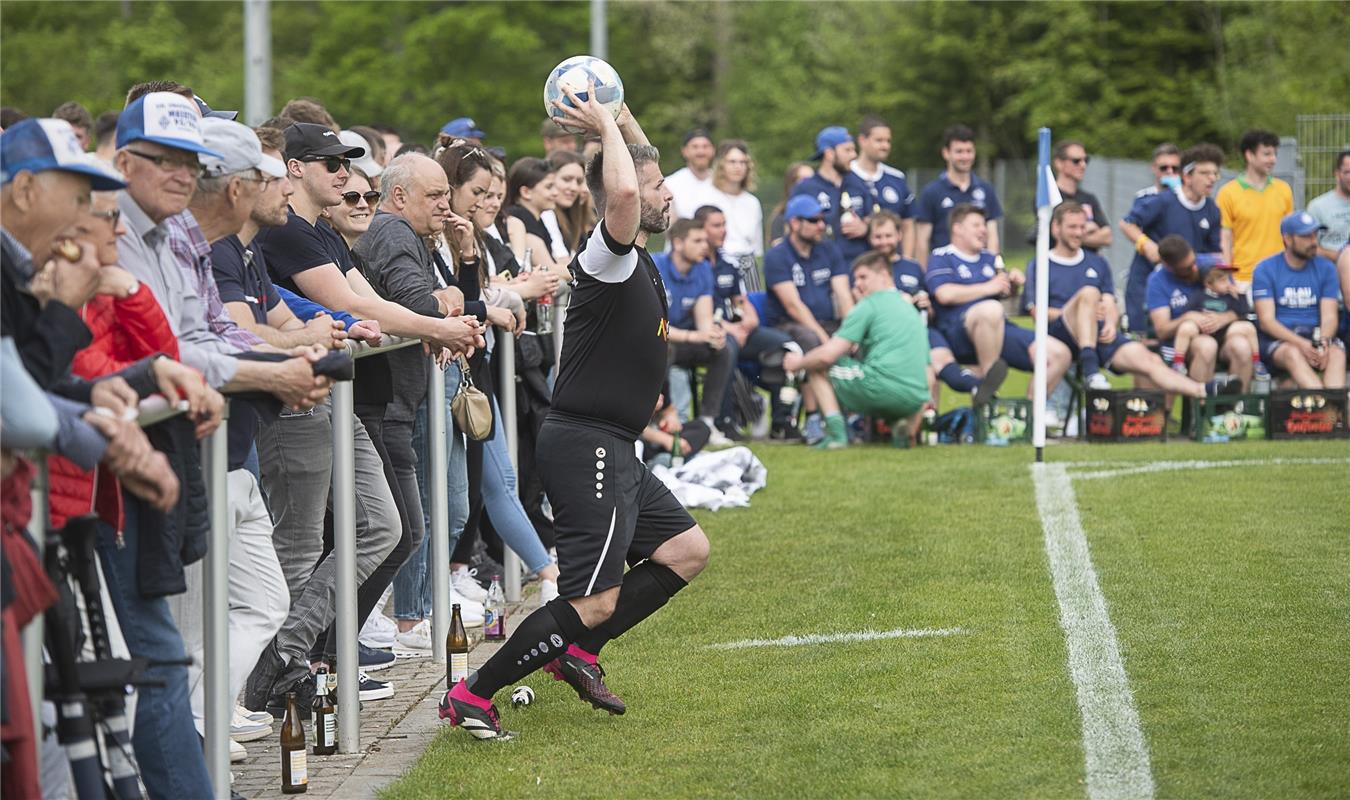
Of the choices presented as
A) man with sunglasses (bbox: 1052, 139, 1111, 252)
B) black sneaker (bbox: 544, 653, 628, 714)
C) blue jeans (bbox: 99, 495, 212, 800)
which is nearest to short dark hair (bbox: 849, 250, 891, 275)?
man with sunglasses (bbox: 1052, 139, 1111, 252)

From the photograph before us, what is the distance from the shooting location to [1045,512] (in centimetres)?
1117

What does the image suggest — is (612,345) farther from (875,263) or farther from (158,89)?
(875,263)

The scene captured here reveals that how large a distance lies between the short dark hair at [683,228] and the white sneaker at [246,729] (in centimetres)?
851

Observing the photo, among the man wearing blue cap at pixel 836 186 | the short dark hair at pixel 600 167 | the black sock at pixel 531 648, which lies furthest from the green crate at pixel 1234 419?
the black sock at pixel 531 648

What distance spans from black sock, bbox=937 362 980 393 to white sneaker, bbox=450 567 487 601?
692cm

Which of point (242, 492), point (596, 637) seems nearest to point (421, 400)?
point (596, 637)

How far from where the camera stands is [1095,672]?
23.5ft

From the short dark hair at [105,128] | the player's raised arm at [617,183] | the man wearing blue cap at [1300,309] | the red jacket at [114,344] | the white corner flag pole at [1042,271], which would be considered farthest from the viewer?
the man wearing blue cap at [1300,309]

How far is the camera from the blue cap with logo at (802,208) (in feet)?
51.3

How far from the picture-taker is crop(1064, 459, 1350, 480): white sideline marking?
42.0 ft

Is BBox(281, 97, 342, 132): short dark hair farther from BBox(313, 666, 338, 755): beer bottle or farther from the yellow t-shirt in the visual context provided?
the yellow t-shirt

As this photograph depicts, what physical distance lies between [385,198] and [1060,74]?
1663 inches

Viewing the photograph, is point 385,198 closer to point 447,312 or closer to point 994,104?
point 447,312

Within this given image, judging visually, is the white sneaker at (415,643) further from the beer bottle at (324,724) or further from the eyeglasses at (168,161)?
the eyeglasses at (168,161)
